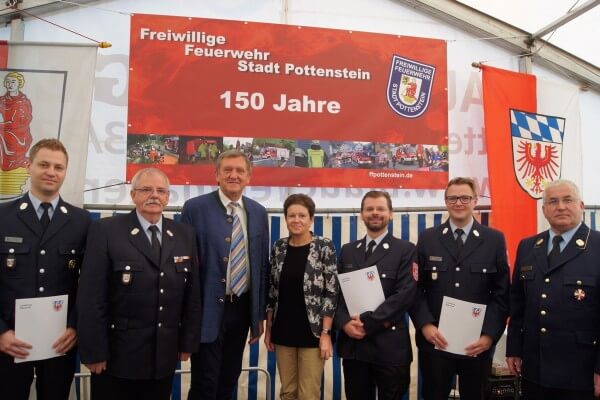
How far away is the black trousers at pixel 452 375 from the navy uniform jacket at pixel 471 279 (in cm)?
6

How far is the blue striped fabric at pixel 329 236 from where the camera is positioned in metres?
3.82

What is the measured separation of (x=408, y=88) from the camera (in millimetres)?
4188

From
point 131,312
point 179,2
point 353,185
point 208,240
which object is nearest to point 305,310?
point 208,240

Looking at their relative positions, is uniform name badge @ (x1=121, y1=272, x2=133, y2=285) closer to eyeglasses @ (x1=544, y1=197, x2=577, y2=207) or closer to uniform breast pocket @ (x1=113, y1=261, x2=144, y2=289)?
uniform breast pocket @ (x1=113, y1=261, x2=144, y2=289)

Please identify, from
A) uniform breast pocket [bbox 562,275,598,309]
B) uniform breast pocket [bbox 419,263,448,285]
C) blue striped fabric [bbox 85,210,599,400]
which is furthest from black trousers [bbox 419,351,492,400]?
blue striped fabric [bbox 85,210,599,400]

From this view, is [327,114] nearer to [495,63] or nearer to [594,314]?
[495,63]

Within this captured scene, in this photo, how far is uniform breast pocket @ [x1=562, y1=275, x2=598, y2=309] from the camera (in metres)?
2.18

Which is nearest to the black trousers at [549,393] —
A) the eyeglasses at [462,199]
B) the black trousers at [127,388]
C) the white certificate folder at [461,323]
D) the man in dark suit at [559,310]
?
the man in dark suit at [559,310]

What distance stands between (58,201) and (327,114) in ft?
7.79

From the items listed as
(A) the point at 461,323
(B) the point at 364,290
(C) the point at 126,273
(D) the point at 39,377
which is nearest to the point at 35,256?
(C) the point at 126,273

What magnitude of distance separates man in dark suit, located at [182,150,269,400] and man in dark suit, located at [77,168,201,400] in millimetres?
189

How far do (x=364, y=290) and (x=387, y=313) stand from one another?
0.57 feet

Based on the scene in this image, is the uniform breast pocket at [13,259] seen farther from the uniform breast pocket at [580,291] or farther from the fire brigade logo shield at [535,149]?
the fire brigade logo shield at [535,149]

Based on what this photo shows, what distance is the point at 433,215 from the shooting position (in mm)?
4055
